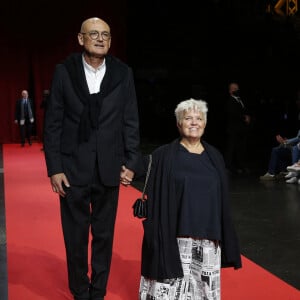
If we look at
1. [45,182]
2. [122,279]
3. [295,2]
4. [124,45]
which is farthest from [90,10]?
[122,279]

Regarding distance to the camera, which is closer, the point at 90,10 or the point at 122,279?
the point at 122,279

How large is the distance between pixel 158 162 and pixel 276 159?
18.5ft

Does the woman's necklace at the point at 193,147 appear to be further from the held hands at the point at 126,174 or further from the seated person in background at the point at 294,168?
the seated person in background at the point at 294,168

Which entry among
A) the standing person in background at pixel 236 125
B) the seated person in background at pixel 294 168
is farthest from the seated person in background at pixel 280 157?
the standing person in background at pixel 236 125

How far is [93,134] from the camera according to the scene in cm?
285

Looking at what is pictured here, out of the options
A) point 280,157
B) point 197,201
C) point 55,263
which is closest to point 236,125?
point 280,157

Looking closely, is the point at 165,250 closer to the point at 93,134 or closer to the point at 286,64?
the point at 93,134

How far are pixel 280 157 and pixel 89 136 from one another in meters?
5.82

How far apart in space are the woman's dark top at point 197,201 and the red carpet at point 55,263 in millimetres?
735

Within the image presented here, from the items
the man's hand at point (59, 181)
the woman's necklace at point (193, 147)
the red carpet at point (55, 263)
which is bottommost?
the red carpet at point (55, 263)

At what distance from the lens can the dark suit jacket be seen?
2.83 metres

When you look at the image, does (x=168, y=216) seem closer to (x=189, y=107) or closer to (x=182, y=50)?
(x=189, y=107)

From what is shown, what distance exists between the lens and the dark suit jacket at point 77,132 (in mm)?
2834

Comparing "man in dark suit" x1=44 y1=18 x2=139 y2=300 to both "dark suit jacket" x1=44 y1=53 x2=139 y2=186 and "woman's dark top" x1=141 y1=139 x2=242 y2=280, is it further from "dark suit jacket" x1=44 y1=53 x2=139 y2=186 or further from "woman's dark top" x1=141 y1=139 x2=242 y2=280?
"woman's dark top" x1=141 y1=139 x2=242 y2=280
